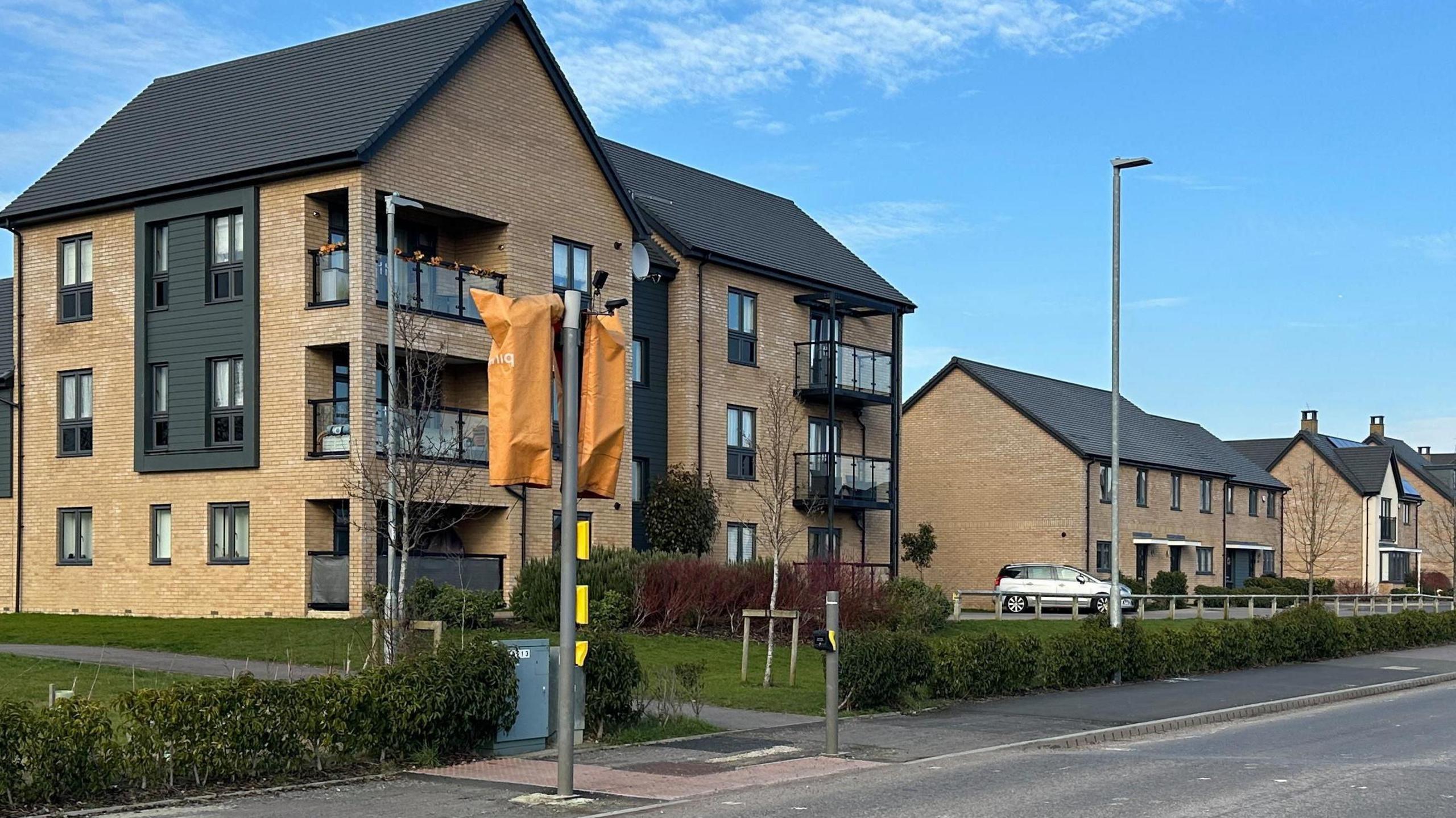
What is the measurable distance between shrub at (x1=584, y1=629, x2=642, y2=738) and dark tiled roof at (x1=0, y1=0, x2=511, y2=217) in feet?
51.1

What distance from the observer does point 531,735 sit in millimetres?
15445

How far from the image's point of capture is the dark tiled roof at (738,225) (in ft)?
133

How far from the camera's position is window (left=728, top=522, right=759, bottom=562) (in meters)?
40.3

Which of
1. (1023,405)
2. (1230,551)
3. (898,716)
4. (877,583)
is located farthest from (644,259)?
(1230,551)

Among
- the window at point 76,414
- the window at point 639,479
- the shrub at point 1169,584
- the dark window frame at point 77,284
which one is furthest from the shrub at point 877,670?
the shrub at point 1169,584

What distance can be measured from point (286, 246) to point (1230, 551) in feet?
163

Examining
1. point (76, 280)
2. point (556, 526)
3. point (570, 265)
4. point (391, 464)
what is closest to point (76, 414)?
point (76, 280)

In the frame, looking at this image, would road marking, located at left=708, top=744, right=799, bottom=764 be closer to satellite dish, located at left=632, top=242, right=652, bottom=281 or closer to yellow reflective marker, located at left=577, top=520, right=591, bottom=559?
yellow reflective marker, located at left=577, top=520, right=591, bottom=559

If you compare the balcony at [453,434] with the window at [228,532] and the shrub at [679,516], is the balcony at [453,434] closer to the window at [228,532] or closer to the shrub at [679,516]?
the window at [228,532]

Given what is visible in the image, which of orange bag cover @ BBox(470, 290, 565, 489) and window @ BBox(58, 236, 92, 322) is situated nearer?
orange bag cover @ BBox(470, 290, 565, 489)

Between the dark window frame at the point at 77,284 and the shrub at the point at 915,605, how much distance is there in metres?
17.6

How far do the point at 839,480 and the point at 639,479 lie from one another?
22.7 feet

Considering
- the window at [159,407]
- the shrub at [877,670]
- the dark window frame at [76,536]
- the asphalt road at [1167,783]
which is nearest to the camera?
the asphalt road at [1167,783]

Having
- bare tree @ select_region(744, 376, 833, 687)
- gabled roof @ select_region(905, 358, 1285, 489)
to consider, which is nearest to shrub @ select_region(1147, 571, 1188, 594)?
gabled roof @ select_region(905, 358, 1285, 489)
